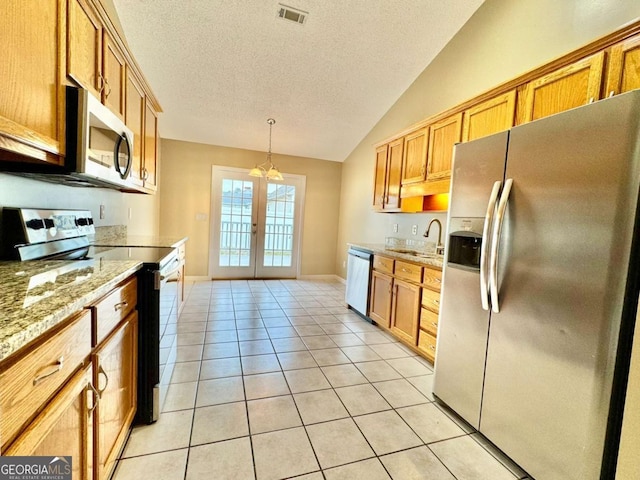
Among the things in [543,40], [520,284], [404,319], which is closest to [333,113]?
[543,40]

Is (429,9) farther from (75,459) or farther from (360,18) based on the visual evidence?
(75,459)

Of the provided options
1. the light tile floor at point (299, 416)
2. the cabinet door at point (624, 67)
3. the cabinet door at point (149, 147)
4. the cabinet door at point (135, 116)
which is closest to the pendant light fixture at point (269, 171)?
the cabinet door at point (149, 147)

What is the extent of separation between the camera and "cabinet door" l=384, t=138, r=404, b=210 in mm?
3271

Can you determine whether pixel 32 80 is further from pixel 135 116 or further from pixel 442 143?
pixel 442 143

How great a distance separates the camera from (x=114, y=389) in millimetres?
1191

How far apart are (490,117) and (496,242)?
4.06 feet

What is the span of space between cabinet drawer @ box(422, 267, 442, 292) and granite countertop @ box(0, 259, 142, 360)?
80.7 inches

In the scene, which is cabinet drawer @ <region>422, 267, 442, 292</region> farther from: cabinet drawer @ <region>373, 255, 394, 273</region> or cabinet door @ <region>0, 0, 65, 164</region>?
cabinet door @ <region>0, 0, 65, 164</region>

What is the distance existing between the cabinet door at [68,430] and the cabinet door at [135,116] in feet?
5.65

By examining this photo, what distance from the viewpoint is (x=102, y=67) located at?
62.8 inches

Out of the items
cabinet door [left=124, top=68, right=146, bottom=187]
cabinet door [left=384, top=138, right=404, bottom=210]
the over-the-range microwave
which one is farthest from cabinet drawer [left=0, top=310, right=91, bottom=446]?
cabinet door [left=384, top=138, right=404, bottom=210]

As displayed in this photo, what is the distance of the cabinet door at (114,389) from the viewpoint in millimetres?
1035

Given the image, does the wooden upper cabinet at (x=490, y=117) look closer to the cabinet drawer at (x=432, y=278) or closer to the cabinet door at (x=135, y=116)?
the cabinet drawer at (x=432, y=278)

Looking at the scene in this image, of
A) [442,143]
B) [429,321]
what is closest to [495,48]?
[442,143]
